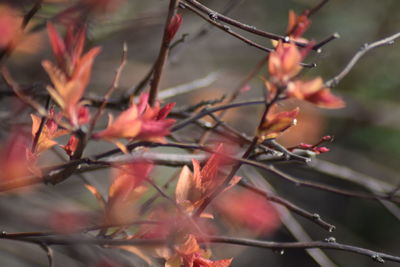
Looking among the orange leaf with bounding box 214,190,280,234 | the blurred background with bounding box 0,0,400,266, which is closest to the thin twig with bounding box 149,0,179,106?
the orange leaf with bounding box 214,190,280,234

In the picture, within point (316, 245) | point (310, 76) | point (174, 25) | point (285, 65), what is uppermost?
point (310, 76)

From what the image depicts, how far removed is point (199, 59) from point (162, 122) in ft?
6.96

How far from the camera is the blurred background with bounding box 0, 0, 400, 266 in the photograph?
2.19 m

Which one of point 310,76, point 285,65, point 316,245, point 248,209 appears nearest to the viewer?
point 285,65

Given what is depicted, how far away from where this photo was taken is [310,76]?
2.74 metres

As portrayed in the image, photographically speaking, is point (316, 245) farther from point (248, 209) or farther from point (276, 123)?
point (248, 209)

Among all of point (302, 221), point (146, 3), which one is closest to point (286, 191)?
point (302, 221)

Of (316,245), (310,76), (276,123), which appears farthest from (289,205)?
(310,76)

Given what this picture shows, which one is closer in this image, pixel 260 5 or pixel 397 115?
pixel 397 115

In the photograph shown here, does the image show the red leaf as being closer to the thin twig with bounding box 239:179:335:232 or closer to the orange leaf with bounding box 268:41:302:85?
the orange leaf with bounding box 268:41:302:85

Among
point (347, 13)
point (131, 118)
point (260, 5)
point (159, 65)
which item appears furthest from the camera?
point (347, 13)

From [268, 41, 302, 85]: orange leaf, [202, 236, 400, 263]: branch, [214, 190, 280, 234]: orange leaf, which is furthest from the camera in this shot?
[214, 190, 280, 234]: orange leaf

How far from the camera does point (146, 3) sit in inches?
105

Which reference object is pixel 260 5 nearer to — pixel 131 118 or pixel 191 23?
pixel 191 23
